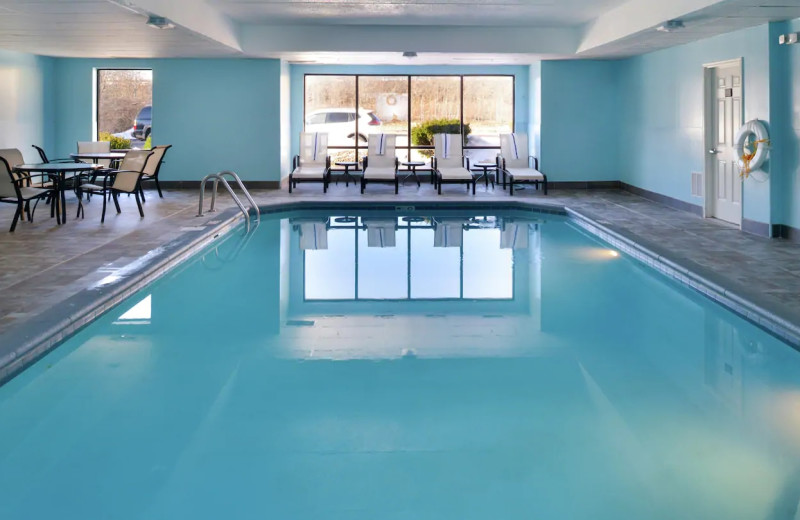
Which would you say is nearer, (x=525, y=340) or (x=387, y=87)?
(x=525, y=340)

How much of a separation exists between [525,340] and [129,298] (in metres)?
2.94

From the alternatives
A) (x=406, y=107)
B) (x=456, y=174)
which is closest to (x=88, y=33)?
(x=456, y=174)

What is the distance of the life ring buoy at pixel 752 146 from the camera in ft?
27.1

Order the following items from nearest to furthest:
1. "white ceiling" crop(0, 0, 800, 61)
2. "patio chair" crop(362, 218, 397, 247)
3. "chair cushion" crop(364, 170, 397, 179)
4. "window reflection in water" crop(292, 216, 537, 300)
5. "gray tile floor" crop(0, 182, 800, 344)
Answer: "gray tile floor" crop(0, 182, 800, 344), "window reflection in water" crop(292, 216, 537, 300), "white ceiling" crop(0, 0, 800, 61), "patio chair" crop(362, 218, 397, 247), "chair cushion" crop(364, 170, 397, 179)

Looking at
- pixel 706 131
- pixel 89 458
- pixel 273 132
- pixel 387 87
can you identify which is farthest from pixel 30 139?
pixel 89 458

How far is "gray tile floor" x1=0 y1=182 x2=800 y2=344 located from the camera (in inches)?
227

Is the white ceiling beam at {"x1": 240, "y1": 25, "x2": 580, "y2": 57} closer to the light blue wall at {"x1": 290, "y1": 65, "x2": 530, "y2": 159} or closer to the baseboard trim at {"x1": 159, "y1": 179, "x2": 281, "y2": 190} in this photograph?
the baseboard trim at {"x1": 159, "y1": 179, "x2": 281, "y2": 190}

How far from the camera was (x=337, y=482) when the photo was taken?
311 cm

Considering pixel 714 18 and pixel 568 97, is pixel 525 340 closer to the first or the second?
pixel 714 18

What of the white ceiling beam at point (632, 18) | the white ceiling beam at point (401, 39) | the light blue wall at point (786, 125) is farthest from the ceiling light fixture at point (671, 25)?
the white ceiling beam at point (401, 39)

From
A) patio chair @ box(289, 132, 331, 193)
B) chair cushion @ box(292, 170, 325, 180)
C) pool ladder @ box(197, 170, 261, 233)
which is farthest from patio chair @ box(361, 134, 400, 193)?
pool ladder @ box(197, 170, 261, 233)

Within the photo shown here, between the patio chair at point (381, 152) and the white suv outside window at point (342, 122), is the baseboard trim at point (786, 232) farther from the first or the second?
the white suv outside window at point (342, 122)

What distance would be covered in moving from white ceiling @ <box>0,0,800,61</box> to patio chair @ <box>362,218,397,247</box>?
2.69m

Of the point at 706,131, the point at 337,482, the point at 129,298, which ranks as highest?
the point at 706,131
